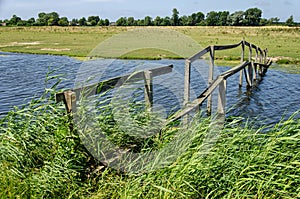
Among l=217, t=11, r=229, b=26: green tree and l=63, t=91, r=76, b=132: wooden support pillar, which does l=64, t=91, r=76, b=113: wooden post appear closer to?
l=63, t=91, r=76, b=132: wooden support pillar

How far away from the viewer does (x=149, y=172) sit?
4.55 metres

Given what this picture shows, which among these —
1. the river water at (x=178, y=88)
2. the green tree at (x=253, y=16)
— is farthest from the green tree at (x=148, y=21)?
the river water at (x=178, y=88)

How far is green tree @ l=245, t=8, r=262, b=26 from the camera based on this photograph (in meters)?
109

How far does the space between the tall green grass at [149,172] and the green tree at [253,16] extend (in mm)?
108713

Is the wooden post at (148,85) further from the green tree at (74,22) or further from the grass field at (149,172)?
the green tree at (74,22)

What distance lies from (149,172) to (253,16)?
115 meters

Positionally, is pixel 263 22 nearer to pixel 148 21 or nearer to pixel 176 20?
pixel 176 20

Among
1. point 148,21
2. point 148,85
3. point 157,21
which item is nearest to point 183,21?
point 157,21

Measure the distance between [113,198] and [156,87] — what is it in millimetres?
9916

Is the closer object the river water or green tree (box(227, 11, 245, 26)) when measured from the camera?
the river water

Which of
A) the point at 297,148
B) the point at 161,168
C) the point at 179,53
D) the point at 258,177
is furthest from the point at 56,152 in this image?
the point at 179,53

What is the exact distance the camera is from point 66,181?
4609 millimetres

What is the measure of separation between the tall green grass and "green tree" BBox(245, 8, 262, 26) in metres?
109

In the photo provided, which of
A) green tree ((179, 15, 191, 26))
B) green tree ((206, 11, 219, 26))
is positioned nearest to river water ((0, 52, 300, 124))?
green tree ((206, 11, 219, 26))
